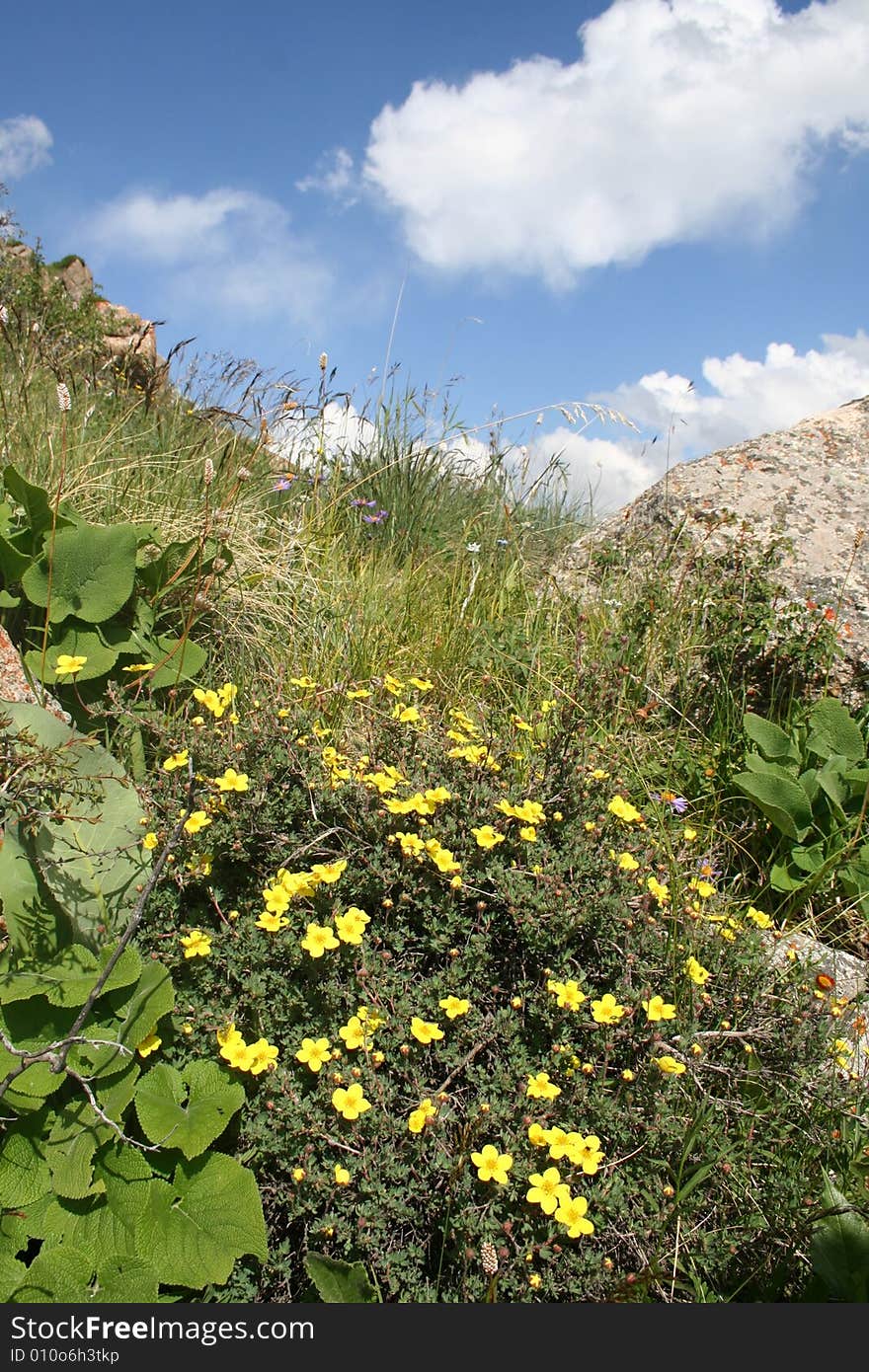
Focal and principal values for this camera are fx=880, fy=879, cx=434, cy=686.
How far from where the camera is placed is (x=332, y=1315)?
1.51m

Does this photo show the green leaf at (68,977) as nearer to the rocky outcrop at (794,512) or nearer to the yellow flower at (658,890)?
the yellow flower at (658,890)

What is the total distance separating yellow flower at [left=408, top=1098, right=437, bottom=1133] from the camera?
1.67 metres

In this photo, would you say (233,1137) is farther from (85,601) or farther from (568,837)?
(85,601)

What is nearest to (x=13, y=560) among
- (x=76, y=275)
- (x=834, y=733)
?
(x=834, y=733)

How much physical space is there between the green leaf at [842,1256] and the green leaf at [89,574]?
246 centimetres

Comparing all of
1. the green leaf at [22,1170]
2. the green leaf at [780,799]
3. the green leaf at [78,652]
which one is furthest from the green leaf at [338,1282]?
the green leaf at [780,799]

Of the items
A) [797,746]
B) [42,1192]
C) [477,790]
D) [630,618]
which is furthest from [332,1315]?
[630,618]

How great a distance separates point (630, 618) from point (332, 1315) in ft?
10.00

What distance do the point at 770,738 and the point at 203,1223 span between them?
2.55 metres

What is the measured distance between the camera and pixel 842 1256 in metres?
1.65

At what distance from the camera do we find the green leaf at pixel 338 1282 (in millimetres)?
1544

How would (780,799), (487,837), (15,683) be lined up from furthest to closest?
(780,799), (15,683), (487,837)

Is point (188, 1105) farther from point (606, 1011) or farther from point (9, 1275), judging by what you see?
point (606, 1011)

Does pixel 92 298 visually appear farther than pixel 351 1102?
Yes
